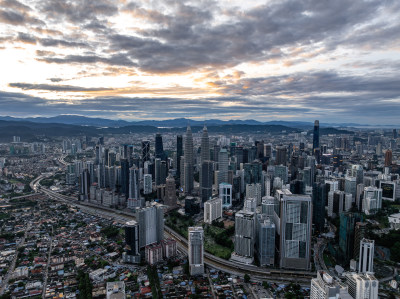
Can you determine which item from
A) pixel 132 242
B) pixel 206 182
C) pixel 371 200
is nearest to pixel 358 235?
pixel 371 200

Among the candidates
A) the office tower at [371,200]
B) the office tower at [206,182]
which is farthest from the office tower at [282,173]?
the office tower at [371,200]

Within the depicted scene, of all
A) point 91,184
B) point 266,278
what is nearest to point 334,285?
point 266,278

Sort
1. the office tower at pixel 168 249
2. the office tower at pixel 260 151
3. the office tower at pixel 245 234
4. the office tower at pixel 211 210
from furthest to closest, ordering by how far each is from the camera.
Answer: the office tower at pixel 260 151 → the office tower at pixel 211 210 → the office tower at pixel 168 249 → the office tower at pixel 245 234

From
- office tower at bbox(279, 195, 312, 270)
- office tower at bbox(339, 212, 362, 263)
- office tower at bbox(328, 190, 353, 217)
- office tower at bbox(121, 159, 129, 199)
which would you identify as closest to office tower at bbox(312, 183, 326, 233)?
office tower at bbox(328, 190, 353, 217)

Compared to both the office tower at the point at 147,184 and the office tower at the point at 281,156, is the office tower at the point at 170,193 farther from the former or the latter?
the office tower at the point at 281,156

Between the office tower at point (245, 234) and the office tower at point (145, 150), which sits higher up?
the office tower at point (145, 150)

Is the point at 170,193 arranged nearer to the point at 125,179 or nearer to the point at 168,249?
the point at 125,179
